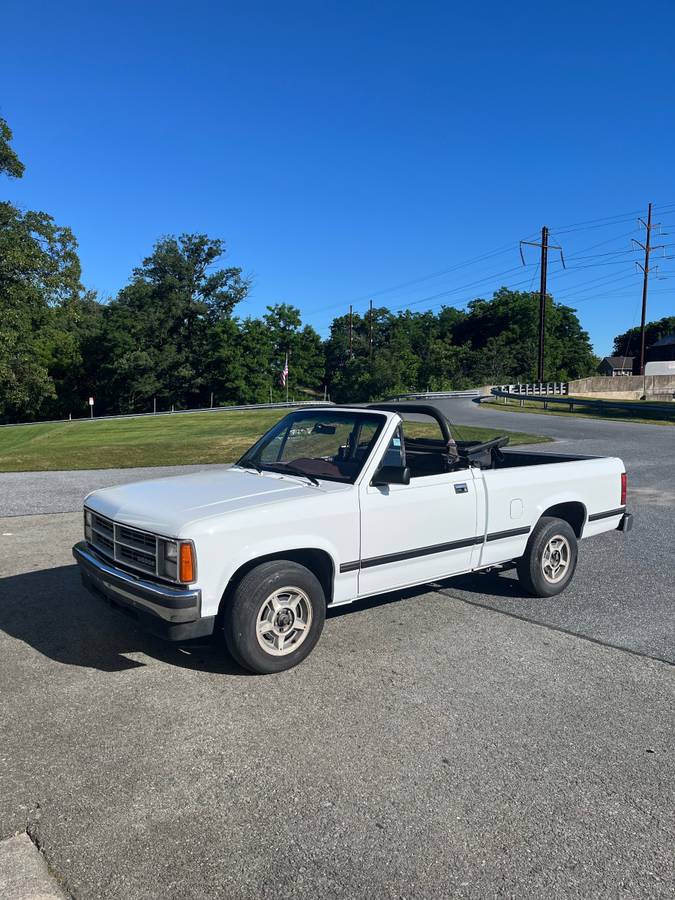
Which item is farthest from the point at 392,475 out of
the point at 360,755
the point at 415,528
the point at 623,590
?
the point at 623,590

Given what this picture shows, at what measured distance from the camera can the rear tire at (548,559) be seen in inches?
234

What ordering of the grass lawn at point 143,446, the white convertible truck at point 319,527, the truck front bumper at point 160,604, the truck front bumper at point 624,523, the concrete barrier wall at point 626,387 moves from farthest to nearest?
the concrete barrier wall at point 626,387 < the grass lawn at point 143,446 < the truck front bumper at point 624,523 < the white convertible truck at point 319,527 < the truck front bumper at point 160,604

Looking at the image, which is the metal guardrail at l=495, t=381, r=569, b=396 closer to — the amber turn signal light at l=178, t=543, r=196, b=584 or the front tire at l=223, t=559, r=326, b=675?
the front tire at l=223, t=559, r=326, b=675

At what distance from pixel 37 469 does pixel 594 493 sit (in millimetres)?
12822

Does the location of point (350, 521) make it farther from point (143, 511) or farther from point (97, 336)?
point (97, 336)

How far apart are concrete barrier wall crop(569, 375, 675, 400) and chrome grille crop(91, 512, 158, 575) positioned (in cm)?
5302

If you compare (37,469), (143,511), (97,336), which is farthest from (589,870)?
(97,336)

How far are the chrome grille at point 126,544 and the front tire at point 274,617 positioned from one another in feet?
1.97

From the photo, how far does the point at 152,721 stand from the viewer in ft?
12.5

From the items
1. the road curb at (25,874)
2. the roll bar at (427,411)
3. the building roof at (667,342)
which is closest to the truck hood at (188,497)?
the roll bar at (427,411)

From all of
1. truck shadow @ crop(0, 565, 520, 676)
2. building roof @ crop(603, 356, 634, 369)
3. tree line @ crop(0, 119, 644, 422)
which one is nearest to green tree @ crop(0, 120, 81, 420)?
tree line @ crop(0, 119, 644, 422)

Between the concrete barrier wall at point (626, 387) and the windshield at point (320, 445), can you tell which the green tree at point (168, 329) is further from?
the windshield at point (320, 445)

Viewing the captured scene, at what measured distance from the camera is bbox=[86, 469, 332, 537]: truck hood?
4.28 m

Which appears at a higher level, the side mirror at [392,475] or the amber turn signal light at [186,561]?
the side mirror at [392,475]
